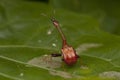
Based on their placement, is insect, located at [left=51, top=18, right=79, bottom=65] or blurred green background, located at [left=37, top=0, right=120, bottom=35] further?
blurred green background, located at [left=37, top=0, right=120, bottom=35]

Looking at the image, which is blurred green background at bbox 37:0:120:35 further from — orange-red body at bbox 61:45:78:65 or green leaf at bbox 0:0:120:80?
orange-red body at bbox 61:45:78:65

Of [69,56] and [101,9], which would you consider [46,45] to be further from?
[101,9]

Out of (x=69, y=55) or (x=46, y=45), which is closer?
(x=69, y=55)

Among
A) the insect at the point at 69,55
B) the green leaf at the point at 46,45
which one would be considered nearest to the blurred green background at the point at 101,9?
the green leaf at the point at 46,45

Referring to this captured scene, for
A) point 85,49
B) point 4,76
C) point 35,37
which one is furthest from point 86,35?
point 4,76

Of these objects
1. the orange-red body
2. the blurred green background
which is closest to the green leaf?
the orange-red body

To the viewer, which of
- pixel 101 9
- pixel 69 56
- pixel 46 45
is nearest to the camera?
pixel 69 56

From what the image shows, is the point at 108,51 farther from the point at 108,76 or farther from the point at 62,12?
the point at 62,12

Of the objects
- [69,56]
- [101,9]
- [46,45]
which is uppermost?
[101,9]

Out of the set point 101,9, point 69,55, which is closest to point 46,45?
point 69,55
